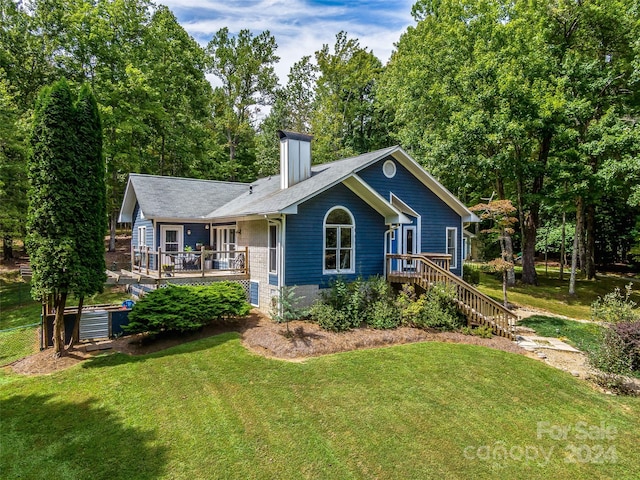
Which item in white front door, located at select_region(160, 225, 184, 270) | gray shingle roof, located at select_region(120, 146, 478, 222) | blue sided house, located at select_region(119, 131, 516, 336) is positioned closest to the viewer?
blue sided house, located at select_region(119, 131, 516, 336)

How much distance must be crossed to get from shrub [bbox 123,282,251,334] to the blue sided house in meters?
1.40

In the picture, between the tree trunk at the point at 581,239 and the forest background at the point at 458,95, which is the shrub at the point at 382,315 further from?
the tree trunk at the point at 581,239

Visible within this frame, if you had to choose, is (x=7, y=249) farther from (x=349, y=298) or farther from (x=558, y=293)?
(x=558, y=293)

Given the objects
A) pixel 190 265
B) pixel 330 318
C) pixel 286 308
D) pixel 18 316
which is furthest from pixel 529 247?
pixel 18 316

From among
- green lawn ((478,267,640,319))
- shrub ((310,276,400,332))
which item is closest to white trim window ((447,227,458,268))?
green lawn ((478,267,640,319))

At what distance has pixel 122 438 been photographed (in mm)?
5551

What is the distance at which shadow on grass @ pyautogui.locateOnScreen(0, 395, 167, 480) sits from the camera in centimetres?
487

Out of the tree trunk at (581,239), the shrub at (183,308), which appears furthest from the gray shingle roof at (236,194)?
the tree trunk at (581,239)

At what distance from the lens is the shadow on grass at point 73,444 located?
487 cm

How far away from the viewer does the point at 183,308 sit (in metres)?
10.3

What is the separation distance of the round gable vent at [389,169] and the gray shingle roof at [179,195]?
26.9 ft

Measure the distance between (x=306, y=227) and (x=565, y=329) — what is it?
10.2 meters

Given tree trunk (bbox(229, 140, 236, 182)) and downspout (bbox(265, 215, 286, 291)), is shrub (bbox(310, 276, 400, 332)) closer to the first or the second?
downspout (bbox(265, 215, 286, 291))

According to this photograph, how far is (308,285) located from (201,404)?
572cm
